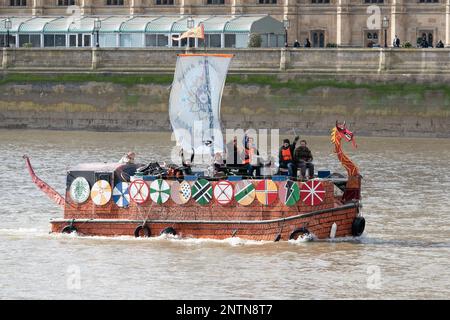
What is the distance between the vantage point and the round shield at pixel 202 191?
40.6 meters

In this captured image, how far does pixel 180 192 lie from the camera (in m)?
40.8

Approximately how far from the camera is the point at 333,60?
255 feet

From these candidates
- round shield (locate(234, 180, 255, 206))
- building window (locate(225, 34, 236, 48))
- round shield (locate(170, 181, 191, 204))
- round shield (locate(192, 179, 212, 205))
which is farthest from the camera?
building window (locate(225, 34, 236, 48))

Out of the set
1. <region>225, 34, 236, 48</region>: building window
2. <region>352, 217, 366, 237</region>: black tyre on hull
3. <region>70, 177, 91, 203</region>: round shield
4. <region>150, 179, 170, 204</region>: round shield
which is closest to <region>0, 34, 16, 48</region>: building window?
<region>225, 34, 236, 48</region>: building window

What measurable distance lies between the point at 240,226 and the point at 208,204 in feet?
2.92

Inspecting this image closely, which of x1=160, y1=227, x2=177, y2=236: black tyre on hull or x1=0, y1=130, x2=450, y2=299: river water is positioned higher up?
x1=160, y1=227, x2=177, y2=236: black tyre on hull

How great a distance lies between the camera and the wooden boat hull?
4025 centimetres

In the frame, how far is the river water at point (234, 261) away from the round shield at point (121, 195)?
0.84 m

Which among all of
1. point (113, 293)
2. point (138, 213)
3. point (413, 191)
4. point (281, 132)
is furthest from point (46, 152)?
point (113, 293)

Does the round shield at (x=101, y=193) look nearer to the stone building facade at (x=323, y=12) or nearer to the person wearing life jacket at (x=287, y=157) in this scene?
the person wearing life jacket at (x=287, y=157)

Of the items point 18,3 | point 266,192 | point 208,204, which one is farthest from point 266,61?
point 266,192

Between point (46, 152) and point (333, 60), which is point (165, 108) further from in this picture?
point (46, 152)

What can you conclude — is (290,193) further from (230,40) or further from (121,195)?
(230,40)

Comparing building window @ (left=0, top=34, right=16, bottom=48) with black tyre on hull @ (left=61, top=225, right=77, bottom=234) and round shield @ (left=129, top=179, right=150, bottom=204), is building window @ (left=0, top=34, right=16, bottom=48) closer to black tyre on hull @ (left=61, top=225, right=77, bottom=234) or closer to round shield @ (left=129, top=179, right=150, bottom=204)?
black tyre on hull @ (left=61, top=225, right=77, bottom=234)
